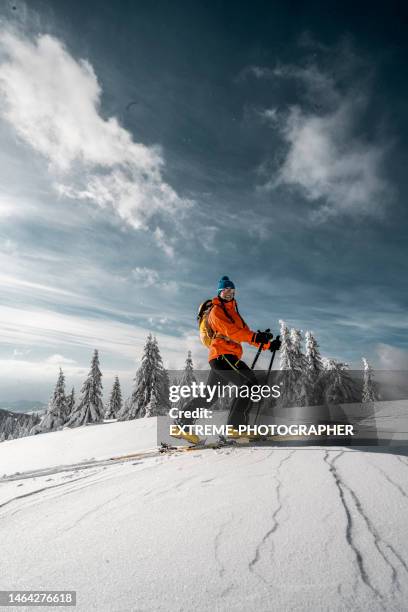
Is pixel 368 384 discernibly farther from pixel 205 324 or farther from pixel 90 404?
pixel 205 324

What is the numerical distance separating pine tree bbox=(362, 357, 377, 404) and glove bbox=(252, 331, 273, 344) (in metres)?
47.2

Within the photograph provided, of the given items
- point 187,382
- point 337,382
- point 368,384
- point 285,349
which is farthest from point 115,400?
point 368,384

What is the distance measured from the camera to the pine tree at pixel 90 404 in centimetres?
3875

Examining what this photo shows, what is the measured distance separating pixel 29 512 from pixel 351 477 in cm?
311

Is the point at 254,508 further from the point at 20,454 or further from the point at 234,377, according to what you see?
the point at 20,454

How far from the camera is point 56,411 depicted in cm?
4188

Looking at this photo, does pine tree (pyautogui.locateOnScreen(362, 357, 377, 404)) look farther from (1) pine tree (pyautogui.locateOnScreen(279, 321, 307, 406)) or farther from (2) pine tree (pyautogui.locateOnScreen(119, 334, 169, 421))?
(2) pine tree (pyautogui.locateOnScreen(119, 334, 169, 421))

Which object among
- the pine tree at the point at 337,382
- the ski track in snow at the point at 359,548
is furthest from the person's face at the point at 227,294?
the pine tree at the point at 337,382

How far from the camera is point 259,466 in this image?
3672 millimetres

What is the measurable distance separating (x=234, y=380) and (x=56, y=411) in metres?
43.8

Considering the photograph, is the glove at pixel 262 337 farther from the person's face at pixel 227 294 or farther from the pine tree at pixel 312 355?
the pine tree at pixel 312 355

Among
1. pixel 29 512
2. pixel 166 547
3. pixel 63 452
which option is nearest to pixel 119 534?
pixel 166 547

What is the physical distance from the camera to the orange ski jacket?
18.8 feet

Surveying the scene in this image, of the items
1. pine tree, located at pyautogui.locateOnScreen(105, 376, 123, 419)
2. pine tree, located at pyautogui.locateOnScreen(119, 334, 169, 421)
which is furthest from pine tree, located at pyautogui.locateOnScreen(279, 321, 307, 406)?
pine tree, located at pyautogui.locateOnScreen(105, 376, 123, 419)
